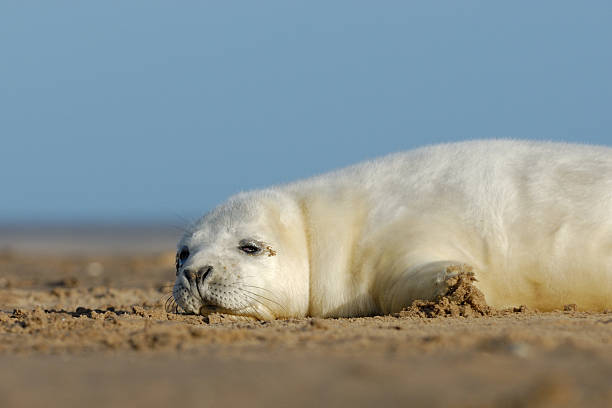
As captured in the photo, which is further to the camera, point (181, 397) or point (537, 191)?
point (537, 191)

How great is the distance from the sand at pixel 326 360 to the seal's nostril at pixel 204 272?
26 centimetres

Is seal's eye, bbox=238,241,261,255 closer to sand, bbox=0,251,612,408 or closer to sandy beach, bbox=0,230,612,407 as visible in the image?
sand, bbox=0,251,612,408

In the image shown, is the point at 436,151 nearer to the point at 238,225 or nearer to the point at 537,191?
the point at 537,191

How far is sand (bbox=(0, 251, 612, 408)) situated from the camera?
7.52 ft

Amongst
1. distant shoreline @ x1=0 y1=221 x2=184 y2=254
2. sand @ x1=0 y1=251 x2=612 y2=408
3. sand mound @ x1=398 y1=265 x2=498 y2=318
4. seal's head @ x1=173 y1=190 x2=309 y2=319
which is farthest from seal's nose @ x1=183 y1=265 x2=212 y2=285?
sand mound @ x1=398 y1=265 x2=498 y2=318

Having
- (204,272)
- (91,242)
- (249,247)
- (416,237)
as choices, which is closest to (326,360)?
(204,272)

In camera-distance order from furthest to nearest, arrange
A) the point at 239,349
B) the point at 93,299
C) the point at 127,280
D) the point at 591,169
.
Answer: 1. the point at 127,280
2. the point at 93,299
3. the point at 591,169
4. the point at 239,349

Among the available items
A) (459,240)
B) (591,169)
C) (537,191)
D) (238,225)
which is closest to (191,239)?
(238,225)

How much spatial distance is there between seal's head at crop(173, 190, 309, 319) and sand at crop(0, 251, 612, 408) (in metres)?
0.20

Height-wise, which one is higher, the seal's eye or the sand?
the seal's eye

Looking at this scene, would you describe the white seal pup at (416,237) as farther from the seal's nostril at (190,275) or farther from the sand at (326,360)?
the sand at (326,360)

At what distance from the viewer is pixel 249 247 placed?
557 centimetres

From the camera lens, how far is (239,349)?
11.2 ft

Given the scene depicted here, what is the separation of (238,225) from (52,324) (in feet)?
5.05
